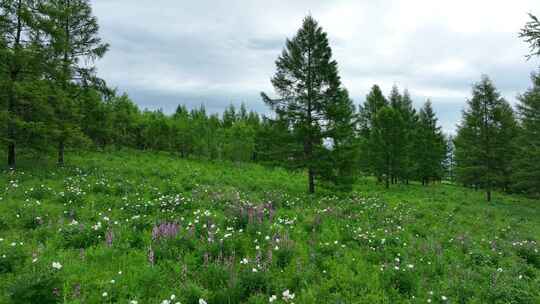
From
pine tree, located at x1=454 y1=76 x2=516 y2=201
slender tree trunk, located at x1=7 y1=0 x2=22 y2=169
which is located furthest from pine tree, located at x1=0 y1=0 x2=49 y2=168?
pine tree, located at x1=454 y1=76 x2=516 y2=201

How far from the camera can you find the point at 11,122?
13.0m

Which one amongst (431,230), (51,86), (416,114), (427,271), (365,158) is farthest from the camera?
(416,114)

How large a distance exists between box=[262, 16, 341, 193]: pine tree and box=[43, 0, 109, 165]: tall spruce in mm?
11448

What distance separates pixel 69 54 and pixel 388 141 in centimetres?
2907

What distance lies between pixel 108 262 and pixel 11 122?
41.3ft

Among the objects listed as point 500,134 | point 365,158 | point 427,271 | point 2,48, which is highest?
point 2,48

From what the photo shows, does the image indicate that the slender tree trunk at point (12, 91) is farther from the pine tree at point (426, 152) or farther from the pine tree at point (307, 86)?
the pine tree at point (426, 152)

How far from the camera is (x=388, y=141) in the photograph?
29766mm

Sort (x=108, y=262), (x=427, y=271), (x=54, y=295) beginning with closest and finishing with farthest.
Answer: (x=54, y=295) < (x=108, y=262) < (x=427, y=271)

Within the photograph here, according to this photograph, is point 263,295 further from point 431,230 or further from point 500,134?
point 500,134

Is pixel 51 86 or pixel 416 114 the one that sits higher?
pixel 416 114

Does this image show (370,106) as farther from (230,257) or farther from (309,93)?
(230,257)

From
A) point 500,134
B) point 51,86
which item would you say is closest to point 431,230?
A: point 51,86

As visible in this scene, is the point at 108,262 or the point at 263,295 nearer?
the point at 263,295
